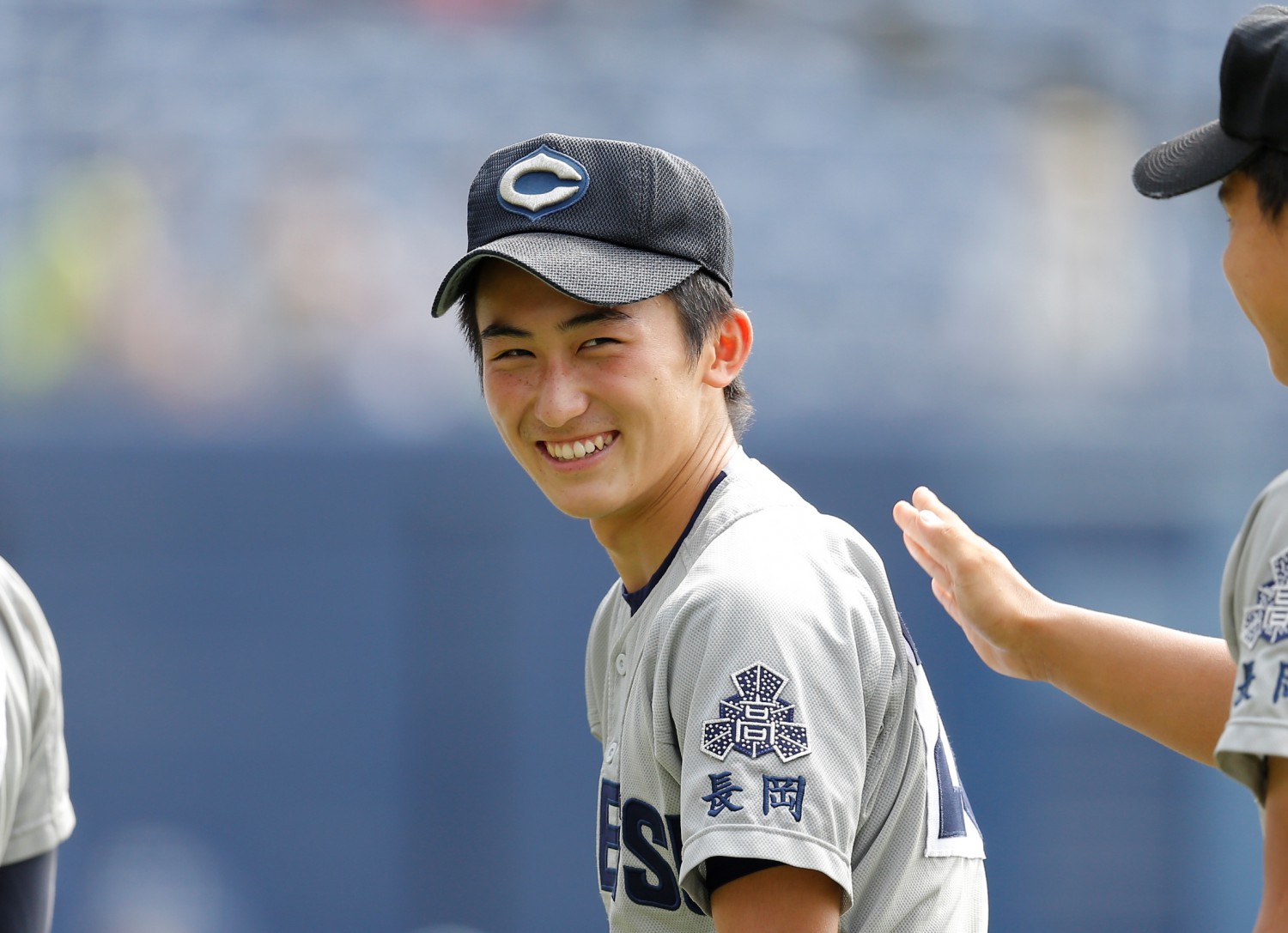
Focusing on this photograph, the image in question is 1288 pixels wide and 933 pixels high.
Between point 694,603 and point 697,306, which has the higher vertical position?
point 697,306

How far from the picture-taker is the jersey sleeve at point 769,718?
4.53ft

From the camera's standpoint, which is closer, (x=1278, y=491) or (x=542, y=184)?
(x=1278, y=491)

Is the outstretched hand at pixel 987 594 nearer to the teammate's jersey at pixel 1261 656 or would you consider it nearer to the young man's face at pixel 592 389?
the young man's face at pixel 592 389

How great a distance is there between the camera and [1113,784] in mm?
6340

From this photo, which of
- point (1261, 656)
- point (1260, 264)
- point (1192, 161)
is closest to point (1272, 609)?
point (1261, 656)

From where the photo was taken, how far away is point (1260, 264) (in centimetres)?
131

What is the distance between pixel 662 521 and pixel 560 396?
0.61 feet

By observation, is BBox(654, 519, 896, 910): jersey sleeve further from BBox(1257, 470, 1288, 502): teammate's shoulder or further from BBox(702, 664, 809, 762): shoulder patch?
BBox(1257, 470, 1288, 502): teammate's shoulder

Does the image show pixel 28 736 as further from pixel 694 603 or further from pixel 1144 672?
pixel 1144 672

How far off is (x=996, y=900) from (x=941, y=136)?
362 centimetres

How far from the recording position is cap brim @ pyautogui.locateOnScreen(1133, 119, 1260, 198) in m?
1.33

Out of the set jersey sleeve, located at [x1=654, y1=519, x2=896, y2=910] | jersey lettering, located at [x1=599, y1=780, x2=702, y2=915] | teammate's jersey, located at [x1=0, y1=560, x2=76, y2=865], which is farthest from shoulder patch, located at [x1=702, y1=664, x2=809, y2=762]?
teammate's jersey, located at [x1=0, y1=560, x2=76, y2=865]

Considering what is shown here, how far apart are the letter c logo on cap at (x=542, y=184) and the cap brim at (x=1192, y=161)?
0.58 meters

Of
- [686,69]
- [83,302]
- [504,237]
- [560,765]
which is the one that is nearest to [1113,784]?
[560,765]
